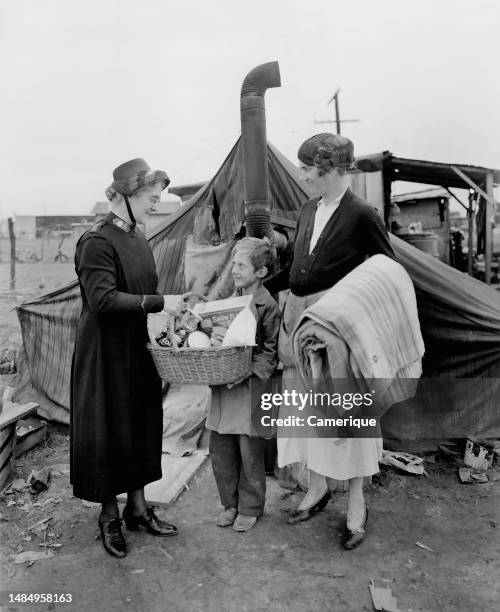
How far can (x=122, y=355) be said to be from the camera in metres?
2.63

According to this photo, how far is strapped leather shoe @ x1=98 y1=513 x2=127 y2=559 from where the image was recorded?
265 centimetres

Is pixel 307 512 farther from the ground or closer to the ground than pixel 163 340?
closer to the ground

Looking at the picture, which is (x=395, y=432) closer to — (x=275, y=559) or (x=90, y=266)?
(x=275, y=559)

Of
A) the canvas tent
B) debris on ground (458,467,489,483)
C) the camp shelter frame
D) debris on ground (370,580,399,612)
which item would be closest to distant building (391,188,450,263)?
the camp shelter frame

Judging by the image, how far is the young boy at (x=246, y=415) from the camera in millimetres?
2826

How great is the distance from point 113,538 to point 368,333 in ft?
5.49

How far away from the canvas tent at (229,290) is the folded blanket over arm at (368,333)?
1.32 metres

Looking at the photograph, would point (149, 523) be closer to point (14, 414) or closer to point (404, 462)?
point (14, 414)

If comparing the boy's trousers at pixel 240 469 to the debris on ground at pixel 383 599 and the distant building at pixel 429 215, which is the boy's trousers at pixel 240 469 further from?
the distant building at pixel 429 215

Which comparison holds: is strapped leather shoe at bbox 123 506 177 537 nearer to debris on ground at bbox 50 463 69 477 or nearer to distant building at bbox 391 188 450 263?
debris on ground at bbox 50 463 69 477

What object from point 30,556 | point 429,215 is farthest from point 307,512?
point 429,215

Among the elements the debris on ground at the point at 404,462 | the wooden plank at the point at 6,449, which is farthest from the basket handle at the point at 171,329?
the debris on ground at the point at 404,462

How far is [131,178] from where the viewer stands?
256cm

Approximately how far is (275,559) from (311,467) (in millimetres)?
490
